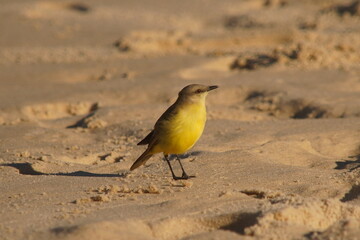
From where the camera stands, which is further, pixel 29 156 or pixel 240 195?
pixel 29 156

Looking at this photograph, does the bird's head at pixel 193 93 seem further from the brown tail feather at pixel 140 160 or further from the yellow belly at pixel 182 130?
the brown tail feather at pixel 140 160

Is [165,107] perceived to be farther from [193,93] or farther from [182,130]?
[182,130]

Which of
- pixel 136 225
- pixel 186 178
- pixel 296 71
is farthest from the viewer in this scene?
pixel 296 71

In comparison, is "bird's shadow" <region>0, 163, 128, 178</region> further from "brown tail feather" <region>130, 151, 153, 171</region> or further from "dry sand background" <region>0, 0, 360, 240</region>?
"brown tail feather" <region>130, 151, 153, 171</region>

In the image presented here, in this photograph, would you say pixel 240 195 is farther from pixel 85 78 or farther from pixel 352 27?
pixel 352 27

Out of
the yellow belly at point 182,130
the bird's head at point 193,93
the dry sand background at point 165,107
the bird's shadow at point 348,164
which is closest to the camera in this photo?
the dry sand background at point 165,107

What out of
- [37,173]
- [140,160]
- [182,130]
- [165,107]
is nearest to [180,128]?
[182,130]

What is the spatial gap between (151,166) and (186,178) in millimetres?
857

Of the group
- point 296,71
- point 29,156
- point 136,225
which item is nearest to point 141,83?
point 296,71

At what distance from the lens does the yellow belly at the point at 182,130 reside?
6.10 metres

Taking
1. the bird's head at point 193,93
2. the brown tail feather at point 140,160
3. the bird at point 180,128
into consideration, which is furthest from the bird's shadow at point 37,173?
the bird's head at point 193,93

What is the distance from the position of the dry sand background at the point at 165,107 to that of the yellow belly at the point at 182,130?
1.14 ft

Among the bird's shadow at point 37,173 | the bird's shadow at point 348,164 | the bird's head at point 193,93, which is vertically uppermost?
the bird's head at point 193,93

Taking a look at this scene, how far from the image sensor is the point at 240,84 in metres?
10.3
